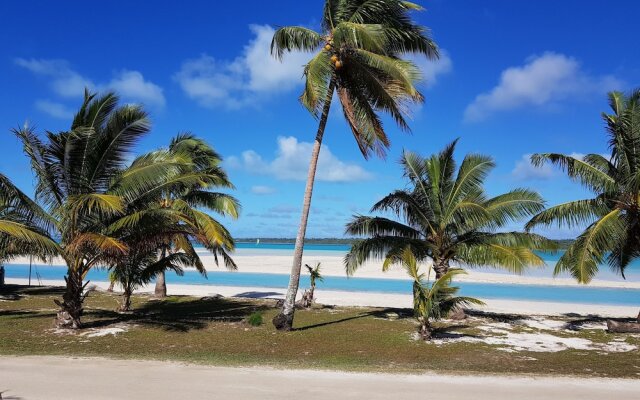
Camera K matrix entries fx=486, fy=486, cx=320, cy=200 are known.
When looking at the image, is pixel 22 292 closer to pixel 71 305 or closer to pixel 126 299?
pixel 126 299

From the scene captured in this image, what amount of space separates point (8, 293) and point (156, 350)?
12.3 meters

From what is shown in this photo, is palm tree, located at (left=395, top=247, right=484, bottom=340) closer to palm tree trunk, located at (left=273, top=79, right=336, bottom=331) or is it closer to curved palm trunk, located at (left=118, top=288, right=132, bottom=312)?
palm tree trunk, located at (left=273, top=79, right=336, bottom=331)

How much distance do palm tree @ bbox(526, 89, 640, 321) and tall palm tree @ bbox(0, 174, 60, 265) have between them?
1287 cm

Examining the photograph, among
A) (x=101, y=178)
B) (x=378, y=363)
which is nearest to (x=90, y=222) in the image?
(x=101, y=178)

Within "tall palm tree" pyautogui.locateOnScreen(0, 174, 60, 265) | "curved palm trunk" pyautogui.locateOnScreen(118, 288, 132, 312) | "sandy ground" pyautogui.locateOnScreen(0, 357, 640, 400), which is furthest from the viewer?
"curved palm trunk" pyautogui.locateOnScreen(118, 288, 132, 312)

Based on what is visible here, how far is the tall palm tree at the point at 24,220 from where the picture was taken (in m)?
10.7

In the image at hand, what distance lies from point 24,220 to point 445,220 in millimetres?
10982

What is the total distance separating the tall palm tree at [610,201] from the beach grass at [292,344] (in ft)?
7.27

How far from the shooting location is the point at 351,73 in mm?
12102

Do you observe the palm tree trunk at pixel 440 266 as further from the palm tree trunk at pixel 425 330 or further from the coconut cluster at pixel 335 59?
the coconut cluster at pixel 335 59

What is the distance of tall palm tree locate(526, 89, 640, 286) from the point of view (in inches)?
481

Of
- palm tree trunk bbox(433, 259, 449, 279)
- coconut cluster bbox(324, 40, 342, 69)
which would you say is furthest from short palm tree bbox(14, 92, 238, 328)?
palm tree trunk bbox(433, 259, 449, 279)

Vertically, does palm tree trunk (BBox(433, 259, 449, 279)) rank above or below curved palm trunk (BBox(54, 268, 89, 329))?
above

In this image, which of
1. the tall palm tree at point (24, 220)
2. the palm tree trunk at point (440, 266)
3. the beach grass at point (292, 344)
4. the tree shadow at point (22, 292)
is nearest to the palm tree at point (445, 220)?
the palm tree trunk at point (440, 266)
